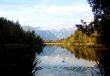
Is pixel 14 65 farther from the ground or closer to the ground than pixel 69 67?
farther from the ground

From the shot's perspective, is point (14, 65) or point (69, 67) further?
point (69, 67)

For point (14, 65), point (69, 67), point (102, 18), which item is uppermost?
point (102, 18)

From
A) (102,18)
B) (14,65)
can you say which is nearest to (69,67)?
(102,18)

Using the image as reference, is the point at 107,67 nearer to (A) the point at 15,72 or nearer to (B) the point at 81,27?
(A) the point at 15,72

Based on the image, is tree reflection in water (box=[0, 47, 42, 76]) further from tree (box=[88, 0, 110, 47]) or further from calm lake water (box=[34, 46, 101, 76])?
tree (box=[88, 0, 110, 47])

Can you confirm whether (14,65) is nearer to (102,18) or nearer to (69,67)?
(102,18)

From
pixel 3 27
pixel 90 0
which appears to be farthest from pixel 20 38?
pixel 90 0

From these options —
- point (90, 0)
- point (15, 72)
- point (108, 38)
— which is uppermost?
point (90, 0)

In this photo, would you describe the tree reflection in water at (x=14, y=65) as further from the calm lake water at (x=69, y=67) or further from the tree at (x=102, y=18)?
the tree at (x=102, y=18)

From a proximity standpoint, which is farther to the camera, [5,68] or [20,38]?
[20,38]

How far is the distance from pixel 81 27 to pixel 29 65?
4.75 metres

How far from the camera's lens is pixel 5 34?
388ft

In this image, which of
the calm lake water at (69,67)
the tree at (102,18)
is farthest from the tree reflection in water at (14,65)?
the tree at (102,18)

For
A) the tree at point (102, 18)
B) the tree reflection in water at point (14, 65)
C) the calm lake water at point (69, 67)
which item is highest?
the tree at point (102, 18)
